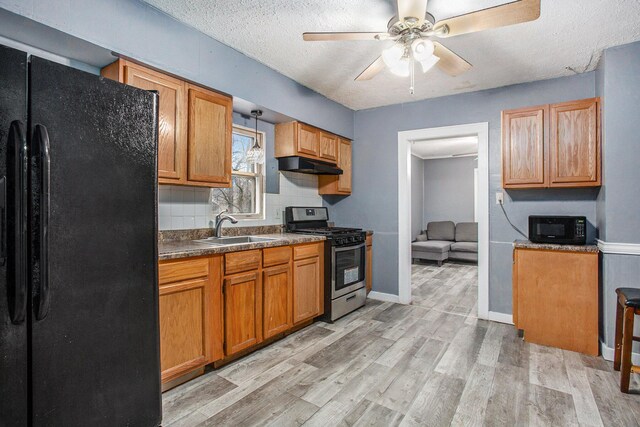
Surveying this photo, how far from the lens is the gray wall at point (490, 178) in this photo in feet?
10.1

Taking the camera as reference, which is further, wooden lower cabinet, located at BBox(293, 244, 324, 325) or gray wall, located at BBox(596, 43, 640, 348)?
wooden lower cabinet, located at BBox(293, 244, 324, 325)

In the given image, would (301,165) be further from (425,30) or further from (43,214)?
(43,214)

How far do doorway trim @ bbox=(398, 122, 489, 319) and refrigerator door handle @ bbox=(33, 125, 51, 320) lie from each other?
3.43m

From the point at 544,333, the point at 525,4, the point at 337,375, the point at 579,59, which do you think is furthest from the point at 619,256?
the point at 337,375

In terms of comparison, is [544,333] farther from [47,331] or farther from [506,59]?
[47,331]

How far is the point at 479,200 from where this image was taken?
343cm

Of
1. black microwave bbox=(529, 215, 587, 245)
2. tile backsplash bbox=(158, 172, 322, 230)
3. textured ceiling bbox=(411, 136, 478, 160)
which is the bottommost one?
black microwave bbox=(529, 215, 587, 245)

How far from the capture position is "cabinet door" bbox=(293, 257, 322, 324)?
2902 mm

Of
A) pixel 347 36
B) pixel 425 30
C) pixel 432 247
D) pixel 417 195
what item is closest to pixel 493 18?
pixel 425 30

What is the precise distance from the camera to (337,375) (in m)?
2.24

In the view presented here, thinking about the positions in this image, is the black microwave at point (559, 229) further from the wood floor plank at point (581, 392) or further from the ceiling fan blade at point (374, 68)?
the ceiling fan blade at point (374, 68)

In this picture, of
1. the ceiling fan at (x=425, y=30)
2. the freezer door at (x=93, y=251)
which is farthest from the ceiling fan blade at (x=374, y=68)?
the freezer door at (x=93, y=251)

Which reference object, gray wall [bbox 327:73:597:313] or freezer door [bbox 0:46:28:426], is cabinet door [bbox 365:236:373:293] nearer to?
gray wall [bbox 327:73:597:313]


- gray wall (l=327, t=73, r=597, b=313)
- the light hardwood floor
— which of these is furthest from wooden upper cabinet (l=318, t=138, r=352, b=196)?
the light hardwood floor
